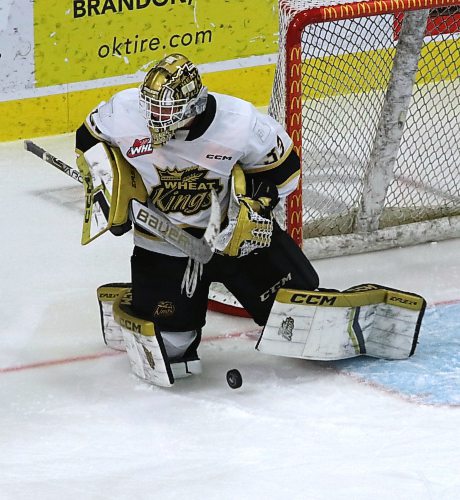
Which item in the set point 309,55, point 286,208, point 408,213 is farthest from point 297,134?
point 408,213

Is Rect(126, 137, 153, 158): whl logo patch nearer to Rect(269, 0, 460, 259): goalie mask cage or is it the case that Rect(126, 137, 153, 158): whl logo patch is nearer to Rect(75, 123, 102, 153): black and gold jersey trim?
Rect(75, 123, 102, 153): black and gold jersey trim

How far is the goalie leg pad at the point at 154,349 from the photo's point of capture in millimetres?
3885

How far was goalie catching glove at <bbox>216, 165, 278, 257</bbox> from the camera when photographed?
3.74 meters

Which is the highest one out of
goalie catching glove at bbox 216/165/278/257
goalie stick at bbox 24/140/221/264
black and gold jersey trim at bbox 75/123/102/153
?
black and gold jersey trim at bbox 75/123/102/153

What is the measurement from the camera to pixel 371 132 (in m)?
5.19

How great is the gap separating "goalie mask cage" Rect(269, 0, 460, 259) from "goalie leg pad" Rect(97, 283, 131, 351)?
696 mm

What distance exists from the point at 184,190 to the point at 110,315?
0.55 meters

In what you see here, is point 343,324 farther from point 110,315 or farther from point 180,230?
point 110,315

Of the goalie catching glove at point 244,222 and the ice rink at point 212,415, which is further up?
the goalie catching glove at point 244,222

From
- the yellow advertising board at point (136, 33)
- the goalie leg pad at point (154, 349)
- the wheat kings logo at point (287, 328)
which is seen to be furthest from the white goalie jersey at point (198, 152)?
the yellow advertising board at point (136, 33)

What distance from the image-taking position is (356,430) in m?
3.71

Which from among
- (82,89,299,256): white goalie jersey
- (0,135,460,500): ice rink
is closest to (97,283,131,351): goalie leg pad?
(0,135,460,500): ice rink

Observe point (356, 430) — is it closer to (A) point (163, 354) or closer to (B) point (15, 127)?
(A) point (163, 354)

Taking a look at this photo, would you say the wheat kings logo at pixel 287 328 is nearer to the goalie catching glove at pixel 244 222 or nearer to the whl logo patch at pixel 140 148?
the goalie catching glove at pixel 244 222
